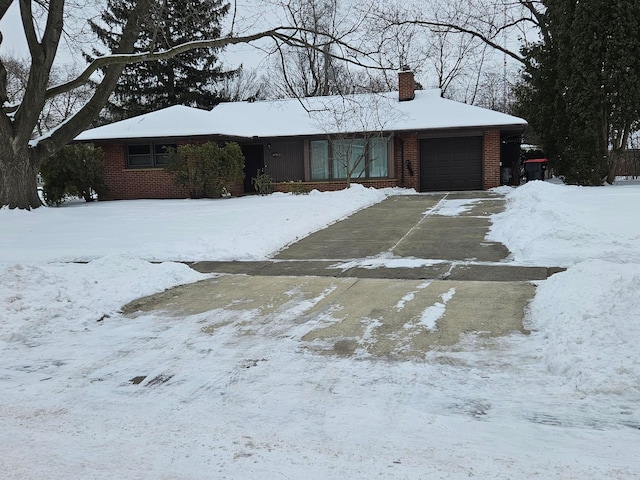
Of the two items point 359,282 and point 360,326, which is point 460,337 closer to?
point 360,326

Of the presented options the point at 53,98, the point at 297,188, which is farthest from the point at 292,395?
the point at 53,98

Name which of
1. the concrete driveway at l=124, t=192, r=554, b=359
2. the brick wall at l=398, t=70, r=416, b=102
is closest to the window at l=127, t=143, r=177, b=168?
the brick wall at l=398, t=70, r=416, b=102

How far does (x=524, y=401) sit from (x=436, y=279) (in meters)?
3.62

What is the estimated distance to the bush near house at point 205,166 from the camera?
20.2m

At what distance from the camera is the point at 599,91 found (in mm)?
19547

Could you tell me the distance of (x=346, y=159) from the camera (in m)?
22.8

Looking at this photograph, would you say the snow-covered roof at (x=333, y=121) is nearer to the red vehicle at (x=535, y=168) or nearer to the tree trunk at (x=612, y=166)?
the tree trunk at (x=612, y=166)

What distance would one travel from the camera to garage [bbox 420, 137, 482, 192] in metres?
22.6

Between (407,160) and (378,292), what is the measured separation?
55.9 ft

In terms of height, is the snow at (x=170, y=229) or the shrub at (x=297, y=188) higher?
the shrub at (x=297, y=188)

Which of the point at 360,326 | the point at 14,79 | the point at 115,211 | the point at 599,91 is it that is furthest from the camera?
the point at 14,79

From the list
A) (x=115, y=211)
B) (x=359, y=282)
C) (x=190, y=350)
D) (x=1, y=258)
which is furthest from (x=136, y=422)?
(x=115, y=211)

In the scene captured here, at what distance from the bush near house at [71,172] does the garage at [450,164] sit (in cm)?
1348

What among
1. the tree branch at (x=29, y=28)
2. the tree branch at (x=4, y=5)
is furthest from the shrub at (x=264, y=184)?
the tree branch at (x=4, y=5)
